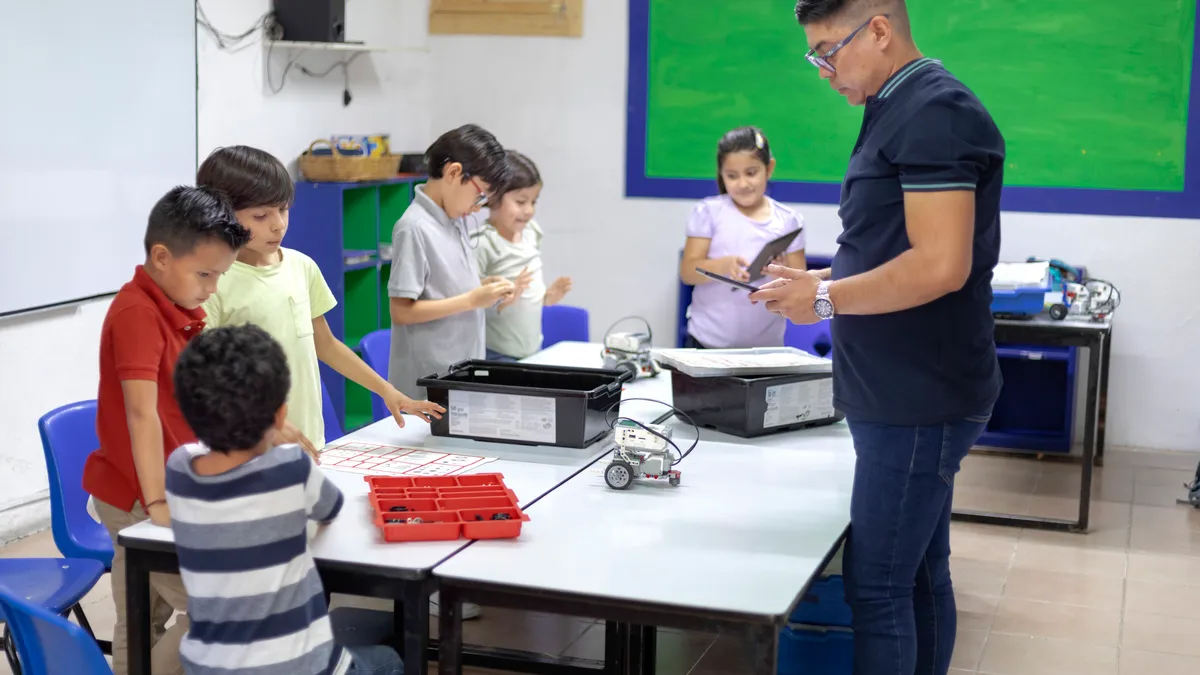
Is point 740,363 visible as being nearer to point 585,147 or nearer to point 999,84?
point 999,84

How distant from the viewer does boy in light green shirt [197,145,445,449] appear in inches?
102

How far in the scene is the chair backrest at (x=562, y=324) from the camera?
4.56 meters

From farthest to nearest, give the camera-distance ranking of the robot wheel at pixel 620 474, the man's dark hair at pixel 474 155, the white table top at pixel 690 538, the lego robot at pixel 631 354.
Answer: the lego robot at pixel 631 354, the man's dark hair at pixel 474 155, the robot wheel at pixel 620 474, the white table top at pixel 690 538

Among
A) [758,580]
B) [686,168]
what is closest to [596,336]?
[686,168]

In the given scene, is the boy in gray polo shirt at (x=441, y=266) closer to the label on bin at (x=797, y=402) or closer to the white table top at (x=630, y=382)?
the white table top at (x=630, y=382)

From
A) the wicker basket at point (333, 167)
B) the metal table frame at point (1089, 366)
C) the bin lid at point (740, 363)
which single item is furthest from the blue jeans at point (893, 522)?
the wicker basket at point (333, 167)

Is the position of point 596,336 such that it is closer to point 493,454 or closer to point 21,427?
point 21,427

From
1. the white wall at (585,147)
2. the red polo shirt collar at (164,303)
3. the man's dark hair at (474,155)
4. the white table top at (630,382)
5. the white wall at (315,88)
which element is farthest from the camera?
the white wall at (585,147)

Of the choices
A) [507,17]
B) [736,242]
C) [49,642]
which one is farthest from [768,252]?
[507,17]

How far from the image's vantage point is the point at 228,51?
4859 mm

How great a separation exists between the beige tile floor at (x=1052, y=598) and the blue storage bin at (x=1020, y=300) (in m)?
0.77

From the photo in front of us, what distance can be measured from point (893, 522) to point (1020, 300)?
260cm

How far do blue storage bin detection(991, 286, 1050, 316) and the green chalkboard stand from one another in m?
1.33

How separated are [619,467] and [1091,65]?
4069mm
